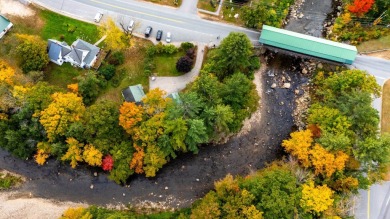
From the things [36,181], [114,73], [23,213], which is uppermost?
[114,73]

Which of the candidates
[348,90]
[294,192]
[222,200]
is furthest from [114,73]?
[348,90]

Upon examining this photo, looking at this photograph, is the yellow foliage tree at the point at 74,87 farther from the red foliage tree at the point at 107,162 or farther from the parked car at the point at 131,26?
the parked car at the point at 131,26

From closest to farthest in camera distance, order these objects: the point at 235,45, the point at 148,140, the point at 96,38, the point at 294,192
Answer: the point at 294,192 → the point at 148,140 → the point at 235,45 → the point at 96,38

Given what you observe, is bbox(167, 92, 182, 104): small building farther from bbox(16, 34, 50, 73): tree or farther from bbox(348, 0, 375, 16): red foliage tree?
bbox(348, 0, 375, 16): red foliage tree

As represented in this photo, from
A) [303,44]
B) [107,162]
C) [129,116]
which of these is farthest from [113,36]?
[303,44]

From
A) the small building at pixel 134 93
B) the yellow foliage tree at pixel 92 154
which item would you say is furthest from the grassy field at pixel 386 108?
the yellow foliage tree at pixel 92 154

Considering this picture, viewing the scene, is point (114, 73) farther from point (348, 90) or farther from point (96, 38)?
point (348, 90)

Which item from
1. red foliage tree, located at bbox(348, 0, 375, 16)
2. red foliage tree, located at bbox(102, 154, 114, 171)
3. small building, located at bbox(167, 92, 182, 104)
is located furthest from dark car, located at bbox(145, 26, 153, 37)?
red foliage tree, located at bbox(348, 0, 375, 16)
